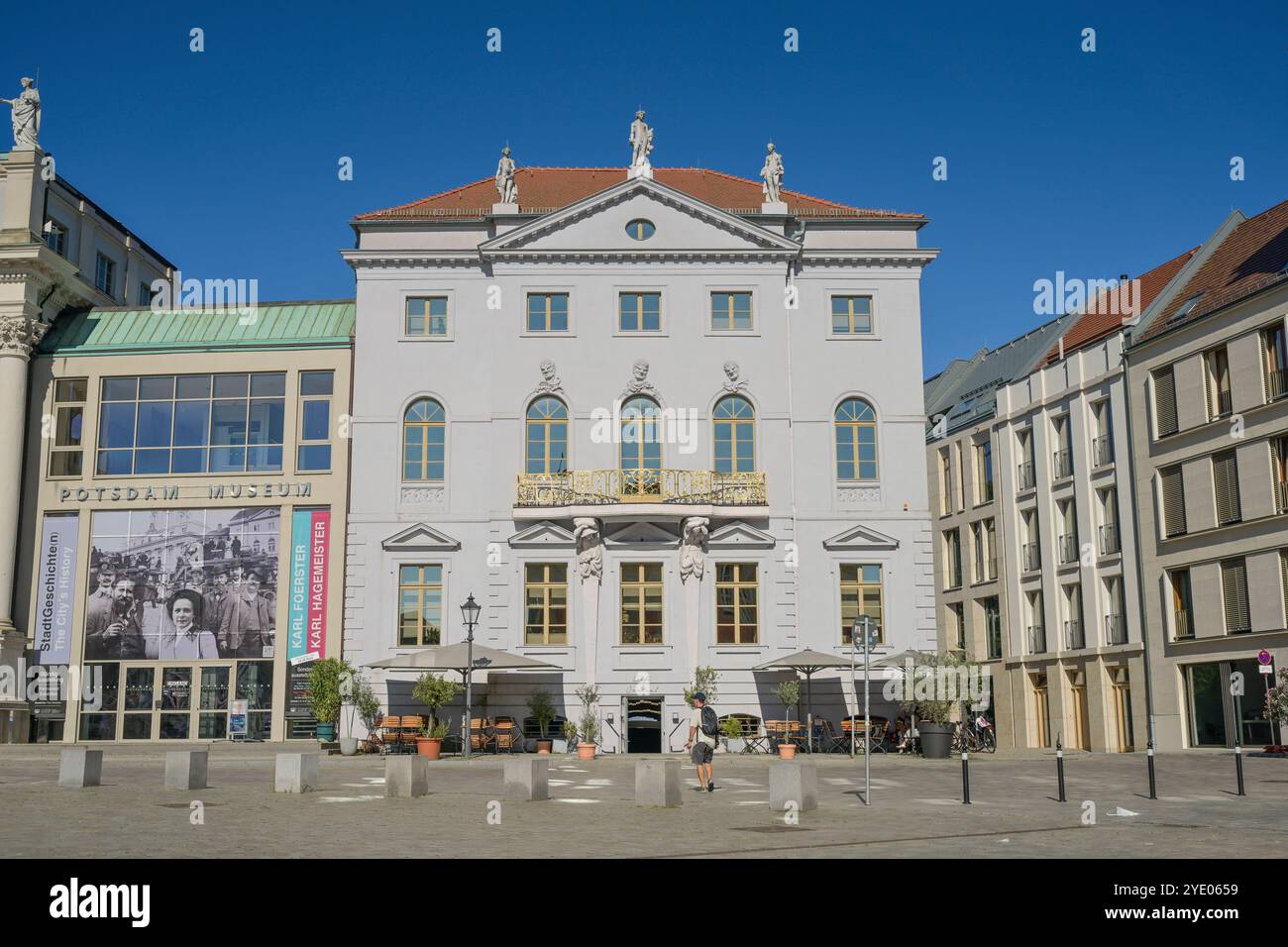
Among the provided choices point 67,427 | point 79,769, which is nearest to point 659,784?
point 79,769

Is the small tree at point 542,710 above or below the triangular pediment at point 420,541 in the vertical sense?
below

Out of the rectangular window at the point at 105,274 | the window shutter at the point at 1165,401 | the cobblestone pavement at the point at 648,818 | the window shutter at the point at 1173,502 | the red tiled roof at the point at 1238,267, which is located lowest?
the cobblestone pavement at the point at 648,818

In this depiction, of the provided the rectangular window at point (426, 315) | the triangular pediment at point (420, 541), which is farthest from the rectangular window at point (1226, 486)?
the rectangular window at point (426, 315)

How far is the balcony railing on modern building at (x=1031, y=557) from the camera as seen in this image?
46.9 m

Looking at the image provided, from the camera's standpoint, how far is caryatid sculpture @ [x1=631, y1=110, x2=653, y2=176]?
40469 mm

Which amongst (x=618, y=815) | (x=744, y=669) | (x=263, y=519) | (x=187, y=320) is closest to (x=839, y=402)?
(x=744, y=669)

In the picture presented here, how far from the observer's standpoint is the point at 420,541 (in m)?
38.6

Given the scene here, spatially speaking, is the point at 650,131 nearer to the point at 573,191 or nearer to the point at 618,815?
the point at 573,191

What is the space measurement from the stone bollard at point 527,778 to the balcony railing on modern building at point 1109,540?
27818mm

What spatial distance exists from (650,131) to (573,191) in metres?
3.63

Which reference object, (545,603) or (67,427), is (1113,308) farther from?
(67,427)

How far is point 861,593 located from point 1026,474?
12.3 m

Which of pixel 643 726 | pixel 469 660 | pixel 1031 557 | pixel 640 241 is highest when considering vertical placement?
pixel 640 241

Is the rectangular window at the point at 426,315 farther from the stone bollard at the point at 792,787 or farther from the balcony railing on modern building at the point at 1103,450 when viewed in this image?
the stone bollard at the point at 792,787
